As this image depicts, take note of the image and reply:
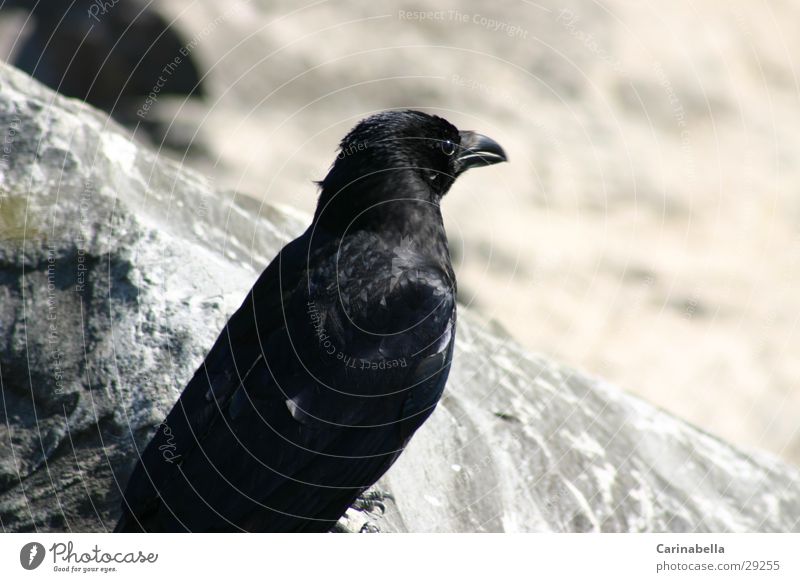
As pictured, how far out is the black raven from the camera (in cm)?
455

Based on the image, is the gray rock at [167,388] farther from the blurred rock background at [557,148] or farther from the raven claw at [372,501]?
the blurred rock background at [557,148]

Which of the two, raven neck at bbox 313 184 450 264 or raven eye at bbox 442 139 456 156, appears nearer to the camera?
raven neck at bbox 313 184 450 264

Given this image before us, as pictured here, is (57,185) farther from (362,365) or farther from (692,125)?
(692,125)

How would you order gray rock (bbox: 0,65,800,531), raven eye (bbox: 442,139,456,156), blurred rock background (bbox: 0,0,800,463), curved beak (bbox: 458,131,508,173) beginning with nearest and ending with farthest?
gray rock (bbox: 0,65,800,531), raven eye (bbox: 442,139,456,156), curved beak (bbox: 458,131,508,173), blurred rock background (bbox: 0,0,800,463)

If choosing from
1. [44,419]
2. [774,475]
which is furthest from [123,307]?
[774,475]

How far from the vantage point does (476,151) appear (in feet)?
18.5

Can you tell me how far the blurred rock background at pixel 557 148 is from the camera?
10875mm

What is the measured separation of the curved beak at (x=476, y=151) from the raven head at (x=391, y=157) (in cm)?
17
